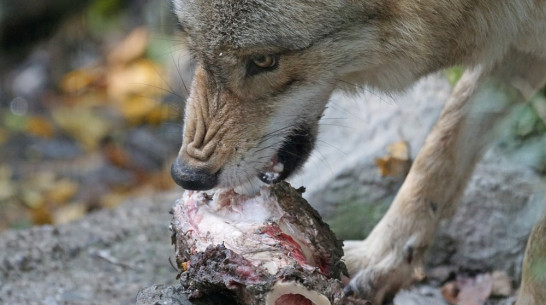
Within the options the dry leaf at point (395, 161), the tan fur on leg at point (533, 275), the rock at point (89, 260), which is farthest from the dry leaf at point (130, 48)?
the tan fur on leg at point (533, 275)

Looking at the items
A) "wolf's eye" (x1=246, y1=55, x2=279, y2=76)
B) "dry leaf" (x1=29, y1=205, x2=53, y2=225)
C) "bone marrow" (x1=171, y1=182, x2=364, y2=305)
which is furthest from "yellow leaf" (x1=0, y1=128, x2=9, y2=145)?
"wolf's eye" (x1=246, y1=55, x2=279, y2=76)

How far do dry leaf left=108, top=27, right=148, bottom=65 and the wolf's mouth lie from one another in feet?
16.0

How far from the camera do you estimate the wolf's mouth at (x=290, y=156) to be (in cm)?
368

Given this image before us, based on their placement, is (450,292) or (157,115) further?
(157,115)

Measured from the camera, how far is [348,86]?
3.75 meters

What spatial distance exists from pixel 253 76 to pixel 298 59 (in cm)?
18

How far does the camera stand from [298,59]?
11.3 ft

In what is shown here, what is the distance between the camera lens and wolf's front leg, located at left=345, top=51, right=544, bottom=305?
163 inches

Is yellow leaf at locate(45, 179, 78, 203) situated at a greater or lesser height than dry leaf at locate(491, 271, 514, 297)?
greater

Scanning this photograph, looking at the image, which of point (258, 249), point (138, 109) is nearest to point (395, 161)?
point (258, 249)

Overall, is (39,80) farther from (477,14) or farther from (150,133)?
(477,14)

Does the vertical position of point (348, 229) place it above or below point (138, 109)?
below

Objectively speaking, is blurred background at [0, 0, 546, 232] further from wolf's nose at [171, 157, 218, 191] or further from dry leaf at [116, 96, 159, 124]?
wolf's nose at [171, 157, 218, 191]

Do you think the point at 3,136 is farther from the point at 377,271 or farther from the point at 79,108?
the point at 377,271
